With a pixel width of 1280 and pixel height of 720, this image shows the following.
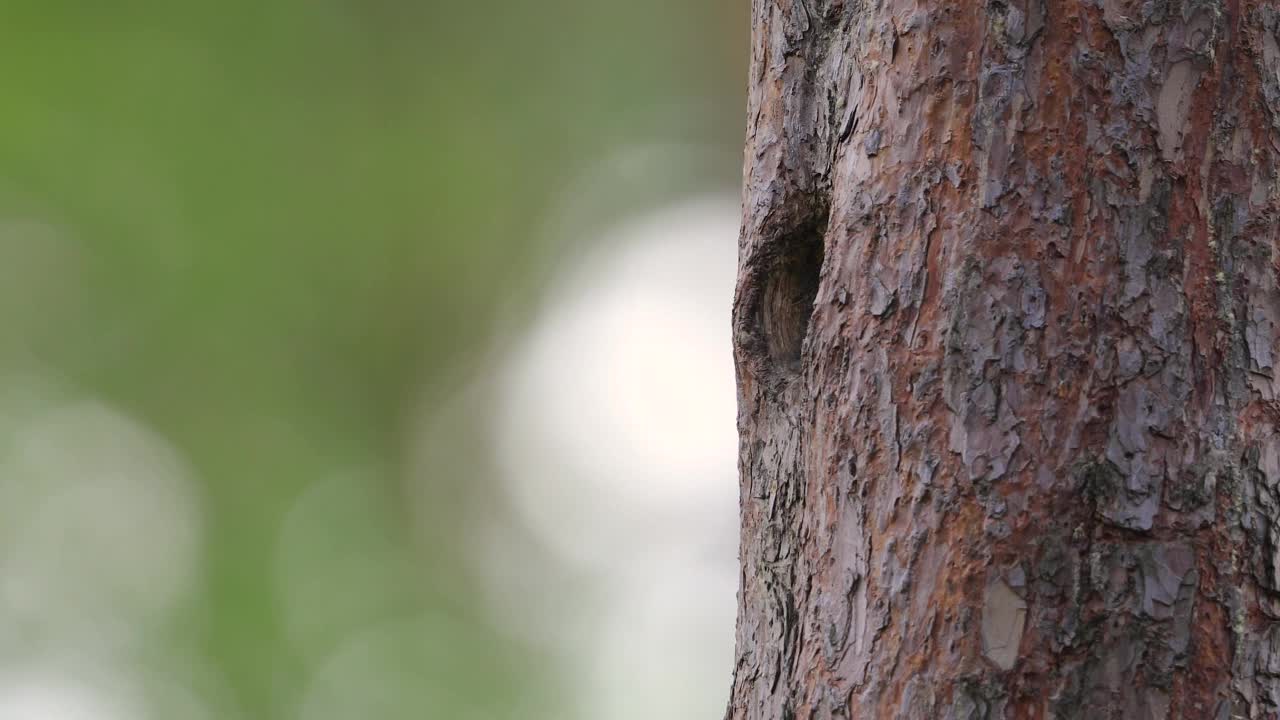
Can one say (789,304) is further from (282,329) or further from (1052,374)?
(282,329)

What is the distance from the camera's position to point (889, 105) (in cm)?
68

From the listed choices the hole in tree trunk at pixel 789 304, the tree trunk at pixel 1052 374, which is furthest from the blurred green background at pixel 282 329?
the tree trunk at pixel 1052 374

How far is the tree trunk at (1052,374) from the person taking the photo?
600 mm

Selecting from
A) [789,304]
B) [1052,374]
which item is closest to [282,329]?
[789,304]

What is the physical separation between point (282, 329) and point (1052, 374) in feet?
8.98

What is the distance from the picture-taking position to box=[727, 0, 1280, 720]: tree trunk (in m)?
0.60

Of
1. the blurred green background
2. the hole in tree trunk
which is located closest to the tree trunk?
the hole in tree trunk

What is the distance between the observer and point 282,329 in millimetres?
3059

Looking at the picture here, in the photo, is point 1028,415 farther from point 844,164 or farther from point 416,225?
point 416,225

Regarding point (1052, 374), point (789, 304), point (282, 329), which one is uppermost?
point (282, 329)

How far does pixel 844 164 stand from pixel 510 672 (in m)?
2.50

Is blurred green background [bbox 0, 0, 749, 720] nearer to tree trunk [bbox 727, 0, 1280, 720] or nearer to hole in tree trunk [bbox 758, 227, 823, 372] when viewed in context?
hole in tree trunk [bbox 758, 227, 823, 372]

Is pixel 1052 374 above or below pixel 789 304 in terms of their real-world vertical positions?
below

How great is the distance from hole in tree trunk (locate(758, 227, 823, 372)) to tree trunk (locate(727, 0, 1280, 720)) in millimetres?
87
